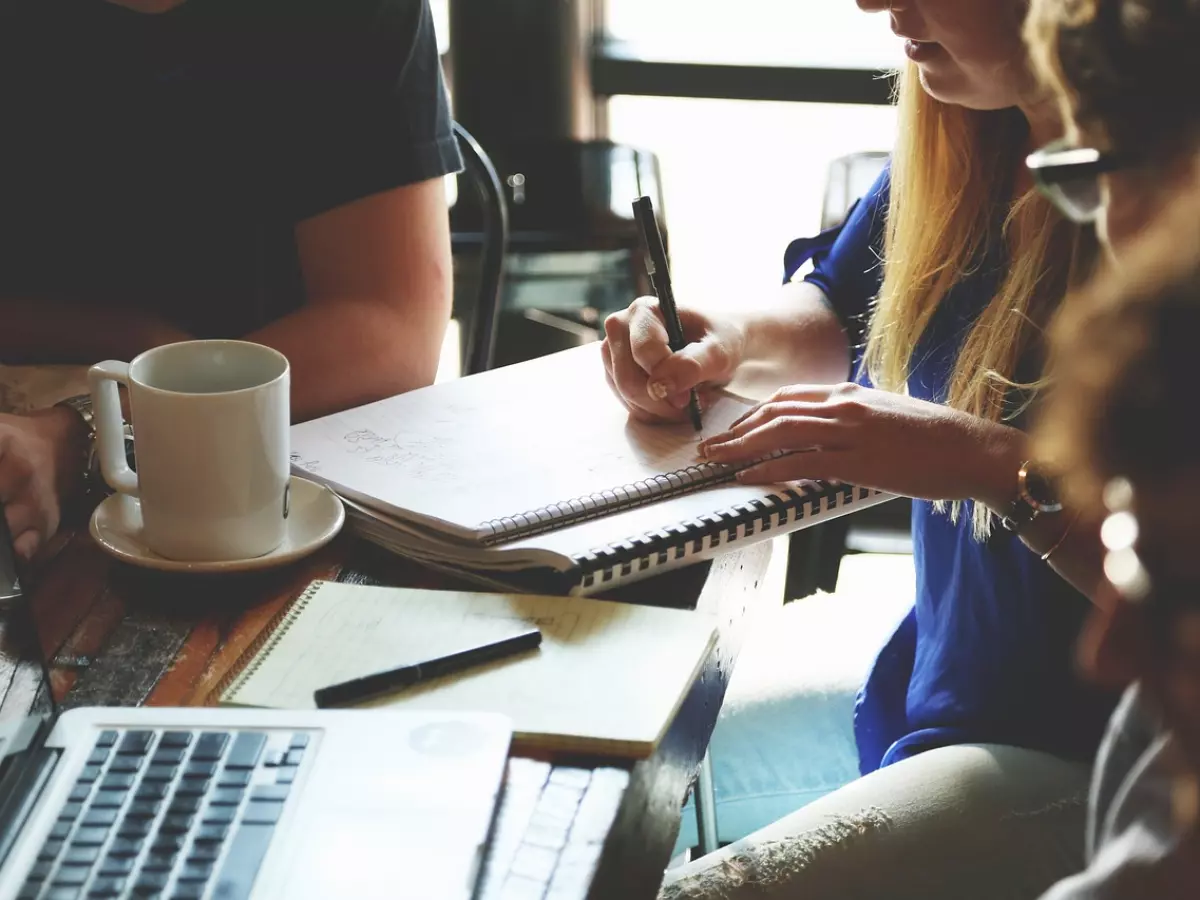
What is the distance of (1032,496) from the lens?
889 mm

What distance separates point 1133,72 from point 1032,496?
1.29 ft

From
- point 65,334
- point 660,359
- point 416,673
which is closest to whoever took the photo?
point 416,673

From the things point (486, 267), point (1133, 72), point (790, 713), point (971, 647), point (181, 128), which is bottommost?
point (790, 713)

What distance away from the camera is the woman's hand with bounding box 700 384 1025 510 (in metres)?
0.90

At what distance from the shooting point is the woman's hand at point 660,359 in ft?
3.27

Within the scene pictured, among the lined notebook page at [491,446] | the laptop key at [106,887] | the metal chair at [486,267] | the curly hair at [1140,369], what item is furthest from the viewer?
the metal chair at [486,267]

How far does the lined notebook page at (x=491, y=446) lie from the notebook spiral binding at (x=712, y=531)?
0.23 feet

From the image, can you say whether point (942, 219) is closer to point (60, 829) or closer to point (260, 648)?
point (260, 648)

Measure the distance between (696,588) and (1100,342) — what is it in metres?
0.47

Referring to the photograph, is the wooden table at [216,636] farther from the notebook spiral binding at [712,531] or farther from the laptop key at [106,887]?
the laptop key at [106,887]

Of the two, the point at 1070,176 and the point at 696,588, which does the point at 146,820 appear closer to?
the point at 696,588

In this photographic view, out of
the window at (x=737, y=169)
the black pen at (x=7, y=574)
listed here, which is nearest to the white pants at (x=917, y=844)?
the black pen at (x=7, y=574)

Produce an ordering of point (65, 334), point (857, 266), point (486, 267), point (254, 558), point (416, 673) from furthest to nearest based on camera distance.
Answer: point (486, 267) < point (857, 266) < point (65, 334) < point (254, 558) < point (416, 673)

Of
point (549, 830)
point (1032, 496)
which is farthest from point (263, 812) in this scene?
point (1032, 496)
